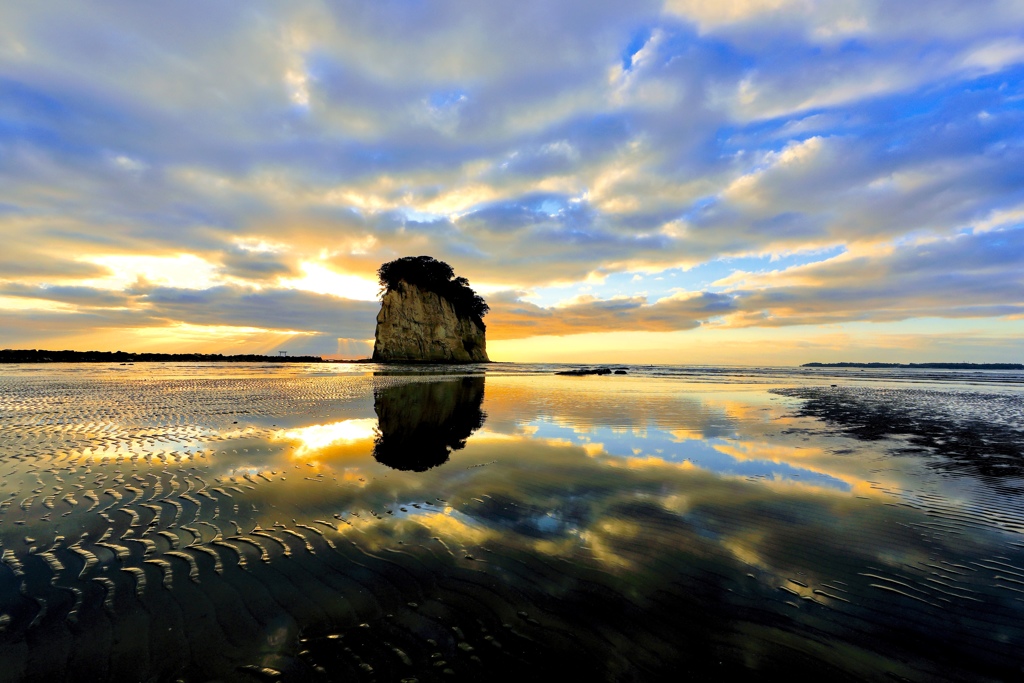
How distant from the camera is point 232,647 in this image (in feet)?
12.8

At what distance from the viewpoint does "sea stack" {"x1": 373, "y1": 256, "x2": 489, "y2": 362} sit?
332 feet

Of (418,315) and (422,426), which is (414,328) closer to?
(418,315)

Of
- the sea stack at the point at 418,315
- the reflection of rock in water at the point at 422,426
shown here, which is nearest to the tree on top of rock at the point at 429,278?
the sea stack at the point at 418,315

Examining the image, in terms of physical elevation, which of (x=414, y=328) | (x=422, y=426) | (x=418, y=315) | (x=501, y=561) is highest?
(x=418, y=315)

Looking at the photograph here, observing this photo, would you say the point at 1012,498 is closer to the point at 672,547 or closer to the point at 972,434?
the point at 672,547

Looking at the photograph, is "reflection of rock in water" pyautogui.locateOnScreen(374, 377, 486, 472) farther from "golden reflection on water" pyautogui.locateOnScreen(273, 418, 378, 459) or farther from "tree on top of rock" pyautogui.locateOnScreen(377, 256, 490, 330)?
"tree on top of rock" pyautogui.locateOnScreen(377, 256, 490, 330)

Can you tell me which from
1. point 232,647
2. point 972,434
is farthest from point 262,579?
point 972,434

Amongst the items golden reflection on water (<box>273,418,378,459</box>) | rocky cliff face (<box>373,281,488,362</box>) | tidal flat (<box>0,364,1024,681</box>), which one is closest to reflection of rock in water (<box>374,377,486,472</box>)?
tidal flat (<box>0,364,1024,681</box>)

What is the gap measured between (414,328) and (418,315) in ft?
11.0

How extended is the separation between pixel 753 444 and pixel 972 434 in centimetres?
1014

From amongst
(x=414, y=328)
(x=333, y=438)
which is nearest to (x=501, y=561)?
(x=333, y=438)

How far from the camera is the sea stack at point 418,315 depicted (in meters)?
101

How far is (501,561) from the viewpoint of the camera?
5613 millimetres

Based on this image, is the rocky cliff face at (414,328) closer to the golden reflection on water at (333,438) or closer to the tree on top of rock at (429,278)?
the tree on top of rock at (429,278)
